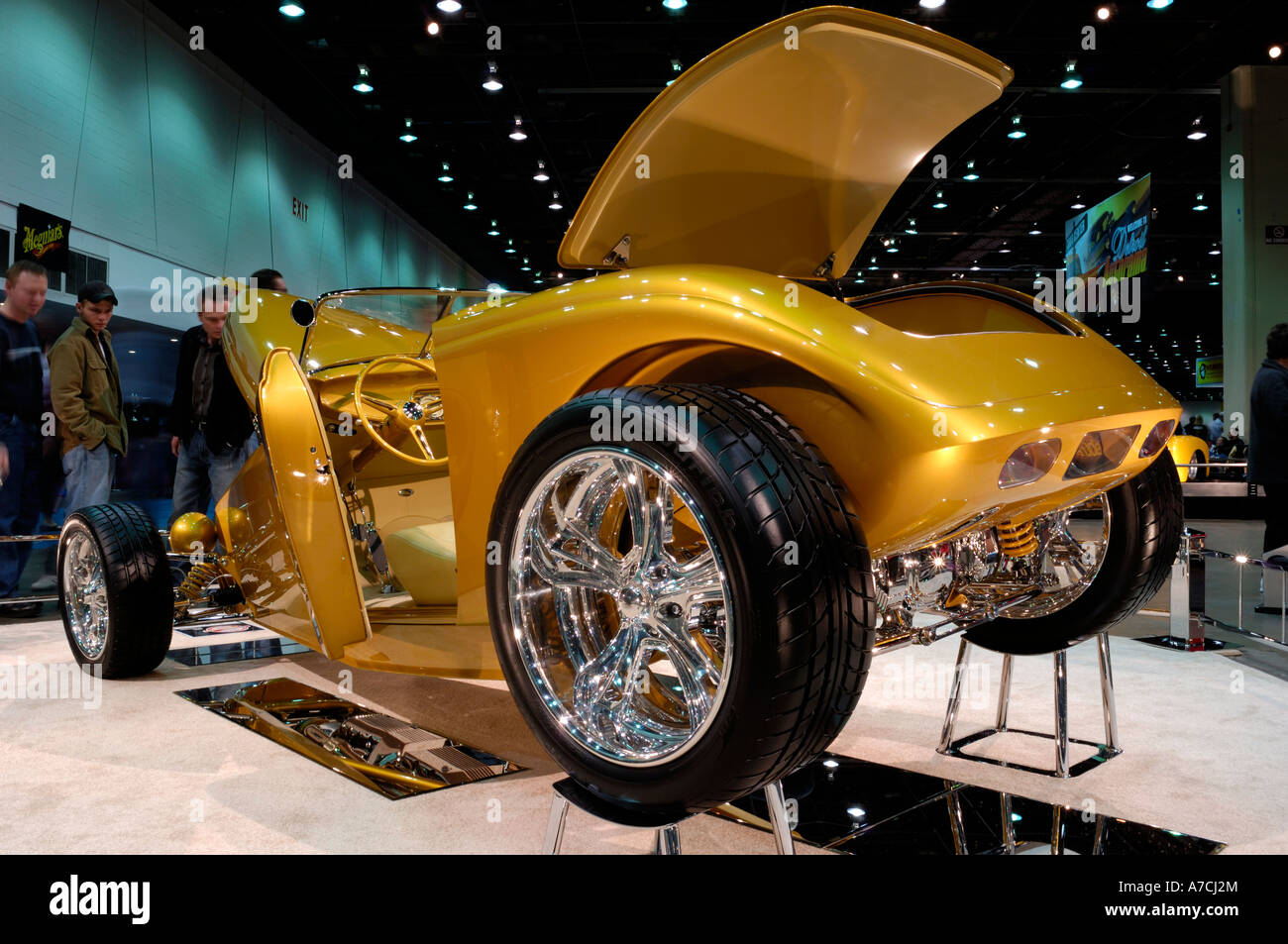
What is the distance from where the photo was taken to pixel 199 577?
13.4ft

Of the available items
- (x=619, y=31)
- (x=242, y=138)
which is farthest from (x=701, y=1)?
(x=242, y=138)

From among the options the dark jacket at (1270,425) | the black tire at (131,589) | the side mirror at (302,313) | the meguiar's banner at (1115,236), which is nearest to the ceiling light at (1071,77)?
the meguiar's banner at (1115,236)

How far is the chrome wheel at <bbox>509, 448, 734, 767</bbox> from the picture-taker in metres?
1.73

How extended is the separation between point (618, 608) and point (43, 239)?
23.6 feet

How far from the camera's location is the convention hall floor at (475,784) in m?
2.24

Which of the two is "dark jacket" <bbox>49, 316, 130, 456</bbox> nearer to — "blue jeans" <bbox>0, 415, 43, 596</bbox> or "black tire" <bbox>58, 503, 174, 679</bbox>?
"blue jeans" <bbox>0, 415, 43, 596</bbox>

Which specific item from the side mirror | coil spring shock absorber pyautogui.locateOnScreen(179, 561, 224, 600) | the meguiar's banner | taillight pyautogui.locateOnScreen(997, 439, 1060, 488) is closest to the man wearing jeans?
coil spring shock absorber pyautogui.locateOnScreen(179, 561, 224, 600)

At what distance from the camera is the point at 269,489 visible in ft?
10.5

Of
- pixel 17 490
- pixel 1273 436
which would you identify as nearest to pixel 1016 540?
pixel 1273 436

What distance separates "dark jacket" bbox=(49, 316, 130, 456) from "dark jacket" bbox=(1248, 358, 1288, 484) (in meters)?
7.60

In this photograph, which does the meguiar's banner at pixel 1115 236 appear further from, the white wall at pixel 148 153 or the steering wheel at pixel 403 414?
the steering wheel at pixel 403 414

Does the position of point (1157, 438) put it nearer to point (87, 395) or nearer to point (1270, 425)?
point (1270, 425)
